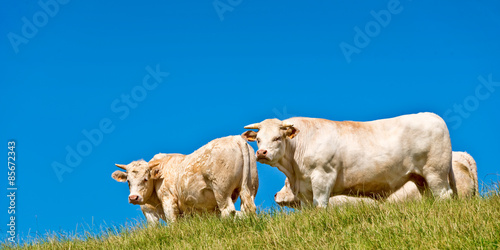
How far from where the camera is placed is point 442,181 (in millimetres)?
10672

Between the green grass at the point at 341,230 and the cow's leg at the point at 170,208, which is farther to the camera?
the cow's leg at the point at 170,208

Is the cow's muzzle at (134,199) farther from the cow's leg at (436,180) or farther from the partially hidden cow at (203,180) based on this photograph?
the cow's leg at (436,180)

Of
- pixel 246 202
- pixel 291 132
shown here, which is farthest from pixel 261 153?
pixel 246 202

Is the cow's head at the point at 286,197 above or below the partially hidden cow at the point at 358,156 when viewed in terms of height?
above

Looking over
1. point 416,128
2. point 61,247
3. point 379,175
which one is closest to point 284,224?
point 379,175

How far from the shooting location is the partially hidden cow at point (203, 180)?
12109mm

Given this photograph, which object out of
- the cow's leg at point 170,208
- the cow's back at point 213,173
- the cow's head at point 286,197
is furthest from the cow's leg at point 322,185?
the cow's leg at point 170,208

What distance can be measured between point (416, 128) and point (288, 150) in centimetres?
241

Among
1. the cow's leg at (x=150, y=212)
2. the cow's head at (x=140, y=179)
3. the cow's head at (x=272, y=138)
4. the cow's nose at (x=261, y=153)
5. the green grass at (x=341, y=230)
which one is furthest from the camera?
the cow's leg at (x=150, y=212)

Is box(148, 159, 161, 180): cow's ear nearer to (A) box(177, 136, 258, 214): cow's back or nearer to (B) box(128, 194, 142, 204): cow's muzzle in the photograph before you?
(B) box(128, 194, 142, 204): cow's muzzle

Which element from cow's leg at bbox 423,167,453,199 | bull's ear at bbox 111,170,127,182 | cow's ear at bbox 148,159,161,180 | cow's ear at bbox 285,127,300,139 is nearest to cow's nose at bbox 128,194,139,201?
cow's ear at bbox 148,159,161,180

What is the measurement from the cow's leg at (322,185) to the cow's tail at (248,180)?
192 cm

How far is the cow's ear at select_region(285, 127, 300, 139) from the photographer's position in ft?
34.9

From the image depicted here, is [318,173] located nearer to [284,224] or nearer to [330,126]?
[330,126]
